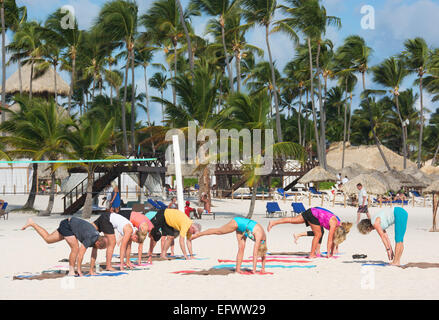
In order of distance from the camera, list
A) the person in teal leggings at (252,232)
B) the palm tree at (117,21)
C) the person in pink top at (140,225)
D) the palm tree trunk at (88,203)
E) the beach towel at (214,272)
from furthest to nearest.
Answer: the palm tree at (117,21)
the palm tree trunk at (88,203)
the person in pink top at (140,225)
the beach towel at (214,272)
the person in teal leggings at (252,232)

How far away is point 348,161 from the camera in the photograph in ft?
195

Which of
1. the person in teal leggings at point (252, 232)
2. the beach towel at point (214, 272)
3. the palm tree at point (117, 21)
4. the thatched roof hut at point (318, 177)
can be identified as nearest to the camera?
the person in teal leggings at point (252, 232)

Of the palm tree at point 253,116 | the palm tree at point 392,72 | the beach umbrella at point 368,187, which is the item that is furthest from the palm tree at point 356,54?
the palm tree at point 253,116

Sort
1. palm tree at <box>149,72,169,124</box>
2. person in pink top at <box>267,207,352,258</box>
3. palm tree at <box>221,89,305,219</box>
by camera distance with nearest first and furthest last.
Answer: person in pink top at <box>267,207,352,258</box>, palm tree at <box>221,89,305,219</box>, palm tree at <box>149,72,169,124</box>

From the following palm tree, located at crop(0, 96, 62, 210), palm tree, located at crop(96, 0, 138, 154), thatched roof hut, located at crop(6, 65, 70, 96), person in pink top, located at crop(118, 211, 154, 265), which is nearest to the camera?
person in pink top, located at crop(118, 211, 154, 265)

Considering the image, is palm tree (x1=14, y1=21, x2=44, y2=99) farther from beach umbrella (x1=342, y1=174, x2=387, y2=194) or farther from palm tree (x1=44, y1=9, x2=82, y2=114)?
beach umbrella (x1=342, y1=174, x2=387, y2=194)

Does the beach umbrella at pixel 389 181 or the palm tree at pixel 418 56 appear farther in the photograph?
the palm tree at pixel 418 56

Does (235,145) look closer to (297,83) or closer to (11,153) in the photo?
(11,153)

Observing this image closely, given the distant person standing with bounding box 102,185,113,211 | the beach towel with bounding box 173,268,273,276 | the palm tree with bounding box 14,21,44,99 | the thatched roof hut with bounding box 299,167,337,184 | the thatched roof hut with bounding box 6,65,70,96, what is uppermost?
the palm tree with bounding box 14,21,44,99

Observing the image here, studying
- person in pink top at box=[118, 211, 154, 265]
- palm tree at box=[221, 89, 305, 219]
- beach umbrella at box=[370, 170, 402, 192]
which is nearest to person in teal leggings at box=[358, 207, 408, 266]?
person in pink top at box=[118, 211, 154, 265]

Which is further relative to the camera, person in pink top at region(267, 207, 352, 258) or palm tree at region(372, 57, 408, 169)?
palm tree at region(372, 57, 408, 169)

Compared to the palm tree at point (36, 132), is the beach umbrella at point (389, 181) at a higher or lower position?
lower

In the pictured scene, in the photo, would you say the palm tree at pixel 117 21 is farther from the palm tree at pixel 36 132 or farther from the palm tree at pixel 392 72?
the palm tree at pixel 392 72
